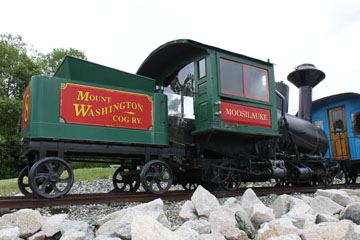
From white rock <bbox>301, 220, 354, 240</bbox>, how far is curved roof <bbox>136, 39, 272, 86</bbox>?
4228 millimetres

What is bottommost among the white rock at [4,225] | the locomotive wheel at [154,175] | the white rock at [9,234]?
the white rock at [9,234]

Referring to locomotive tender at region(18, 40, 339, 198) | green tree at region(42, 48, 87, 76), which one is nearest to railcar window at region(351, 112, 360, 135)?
locomotive tender at region(18, 40, 339, 198)

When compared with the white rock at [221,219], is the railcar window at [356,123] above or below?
above

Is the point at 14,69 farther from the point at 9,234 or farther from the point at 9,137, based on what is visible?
the point at 9,234

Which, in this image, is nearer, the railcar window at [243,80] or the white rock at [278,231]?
the white rock at [278,231]

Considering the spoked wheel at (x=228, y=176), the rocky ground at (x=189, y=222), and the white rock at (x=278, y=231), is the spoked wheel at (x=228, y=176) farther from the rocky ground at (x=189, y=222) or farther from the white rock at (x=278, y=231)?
the white rock at (x=278, y=231)

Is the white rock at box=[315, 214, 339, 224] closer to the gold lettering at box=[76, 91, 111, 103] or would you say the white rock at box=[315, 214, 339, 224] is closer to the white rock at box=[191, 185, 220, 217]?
the white rock at box=[191, 185, 220, 217]

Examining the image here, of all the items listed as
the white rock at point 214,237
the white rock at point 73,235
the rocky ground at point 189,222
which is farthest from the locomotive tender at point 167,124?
the white rock at point 214,237

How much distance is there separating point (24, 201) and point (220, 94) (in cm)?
392

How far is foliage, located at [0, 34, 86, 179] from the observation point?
23.2 meters

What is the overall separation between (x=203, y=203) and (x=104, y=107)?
2341 mm

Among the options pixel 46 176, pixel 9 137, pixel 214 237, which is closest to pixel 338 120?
pixel 214 237

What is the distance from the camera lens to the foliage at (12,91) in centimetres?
2322

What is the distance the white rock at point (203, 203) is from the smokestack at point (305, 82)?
7.30 meters
